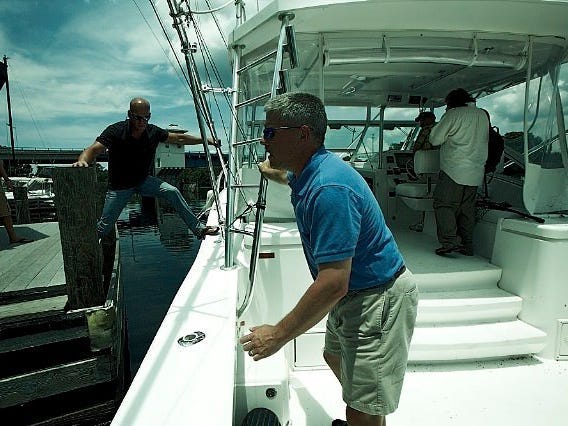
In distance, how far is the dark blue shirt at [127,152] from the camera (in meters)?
4.03

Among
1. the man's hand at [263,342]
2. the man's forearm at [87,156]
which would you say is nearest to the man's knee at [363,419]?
the man's hand at [263,342]

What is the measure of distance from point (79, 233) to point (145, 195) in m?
1.05

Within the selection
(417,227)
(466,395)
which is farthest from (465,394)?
(417,227)

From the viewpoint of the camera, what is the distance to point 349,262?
1281 mm

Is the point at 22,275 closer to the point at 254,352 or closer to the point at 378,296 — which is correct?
the point at 254,352

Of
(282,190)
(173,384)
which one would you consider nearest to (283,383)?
(173,384)

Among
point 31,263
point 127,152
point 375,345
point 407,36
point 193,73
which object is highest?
point 407,36

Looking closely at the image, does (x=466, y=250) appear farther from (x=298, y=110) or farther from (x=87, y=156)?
(x=87, y=156)

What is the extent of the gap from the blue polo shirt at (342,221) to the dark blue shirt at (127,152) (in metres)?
3.20

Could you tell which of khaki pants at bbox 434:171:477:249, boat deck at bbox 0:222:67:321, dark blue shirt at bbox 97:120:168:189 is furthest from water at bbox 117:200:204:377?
khaki pants at bbox 434:171:477:249

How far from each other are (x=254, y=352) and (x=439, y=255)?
286 cm

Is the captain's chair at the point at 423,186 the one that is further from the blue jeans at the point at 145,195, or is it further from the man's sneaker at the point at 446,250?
the blue jeans at the point at 145,195

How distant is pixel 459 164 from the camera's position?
3426mm

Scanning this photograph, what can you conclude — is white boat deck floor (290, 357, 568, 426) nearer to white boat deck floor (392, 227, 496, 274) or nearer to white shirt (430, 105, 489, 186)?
white boat deck floor (392, 227, 496, 274)
